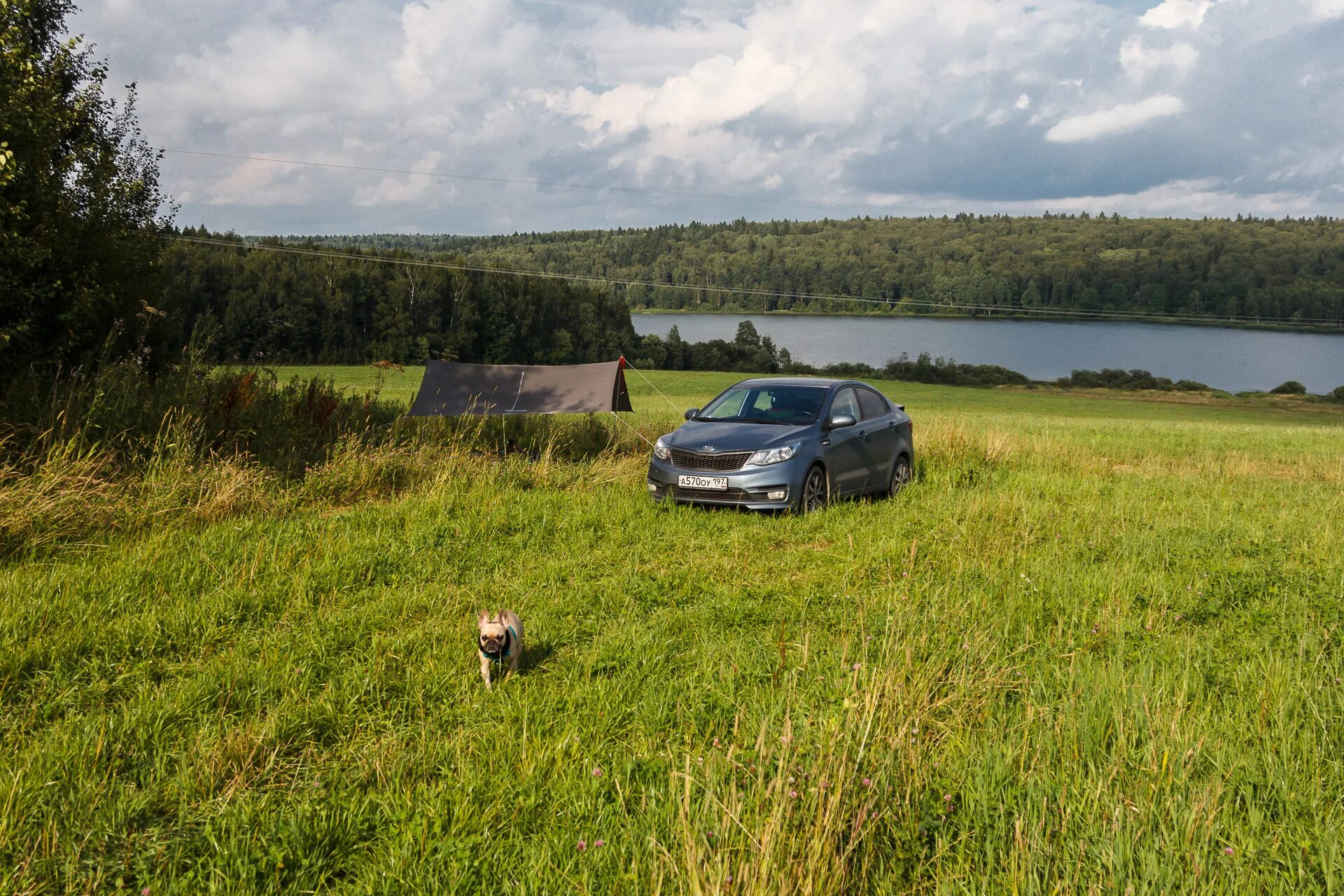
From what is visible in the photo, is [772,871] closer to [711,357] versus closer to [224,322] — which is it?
[224,322]

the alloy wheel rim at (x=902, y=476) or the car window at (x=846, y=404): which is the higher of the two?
the car window at (x=846, y=404)

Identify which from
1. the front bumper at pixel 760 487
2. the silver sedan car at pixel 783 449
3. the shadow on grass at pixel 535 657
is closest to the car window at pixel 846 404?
the silver sedan car at pixel 783 449

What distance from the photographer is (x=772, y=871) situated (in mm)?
2570

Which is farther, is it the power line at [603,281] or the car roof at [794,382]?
the power line at [603,281]

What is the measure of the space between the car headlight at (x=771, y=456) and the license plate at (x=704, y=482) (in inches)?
13.9

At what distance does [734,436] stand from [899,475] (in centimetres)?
307

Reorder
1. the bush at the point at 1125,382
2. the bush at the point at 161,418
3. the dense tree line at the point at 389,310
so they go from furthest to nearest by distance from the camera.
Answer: the bush at the point at 1125,382 < the dense tree line at the point at 389,310 < the bush at the point at 161,418

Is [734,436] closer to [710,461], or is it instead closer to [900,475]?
[710,461]

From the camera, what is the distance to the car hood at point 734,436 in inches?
390

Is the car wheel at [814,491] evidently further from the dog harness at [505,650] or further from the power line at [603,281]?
the power line at [603,281]

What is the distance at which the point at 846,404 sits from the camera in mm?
11234

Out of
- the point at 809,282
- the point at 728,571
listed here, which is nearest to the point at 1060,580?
the point at 728,571

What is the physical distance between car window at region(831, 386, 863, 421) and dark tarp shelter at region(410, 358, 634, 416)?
22.8 ft

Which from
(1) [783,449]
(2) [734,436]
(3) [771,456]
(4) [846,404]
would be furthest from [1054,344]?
(3) [771,456]
